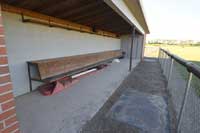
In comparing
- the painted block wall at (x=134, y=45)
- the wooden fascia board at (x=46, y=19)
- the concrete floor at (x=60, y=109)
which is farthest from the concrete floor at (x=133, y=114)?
the painted block wall at (x=134, y=45)

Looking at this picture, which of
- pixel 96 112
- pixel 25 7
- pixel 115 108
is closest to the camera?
pixel 96 112

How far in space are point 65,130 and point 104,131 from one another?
2.00 feet

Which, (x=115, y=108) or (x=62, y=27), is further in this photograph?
(x=62, y=27)

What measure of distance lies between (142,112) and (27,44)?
10.5 feet

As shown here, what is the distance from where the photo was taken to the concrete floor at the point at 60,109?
2.03 meters

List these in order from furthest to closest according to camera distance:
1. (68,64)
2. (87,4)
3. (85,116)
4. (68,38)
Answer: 1. (68,38)
2. (68,64)
3. (87,4)
4. (85,116)

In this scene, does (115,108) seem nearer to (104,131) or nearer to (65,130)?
(104,131)

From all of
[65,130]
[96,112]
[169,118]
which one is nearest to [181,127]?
[169,118]

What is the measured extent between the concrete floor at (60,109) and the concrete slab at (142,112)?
1.33 feet

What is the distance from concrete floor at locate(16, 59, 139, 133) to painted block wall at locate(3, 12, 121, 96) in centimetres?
54

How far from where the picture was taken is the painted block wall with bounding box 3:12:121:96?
2.88 meters

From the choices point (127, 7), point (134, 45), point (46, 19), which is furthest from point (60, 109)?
point (134, 45)

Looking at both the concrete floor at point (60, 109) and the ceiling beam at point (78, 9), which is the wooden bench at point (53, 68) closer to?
the concrete floor at point (60, 109)

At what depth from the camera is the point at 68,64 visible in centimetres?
415
